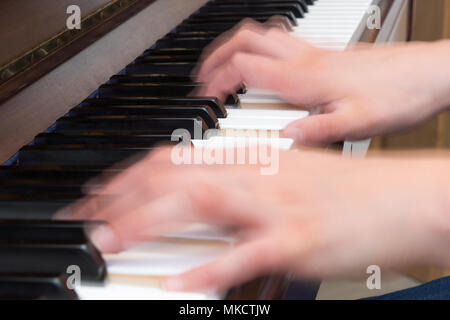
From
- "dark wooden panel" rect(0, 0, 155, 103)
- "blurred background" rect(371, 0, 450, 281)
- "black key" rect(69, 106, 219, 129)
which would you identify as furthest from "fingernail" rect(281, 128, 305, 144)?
"blurred background" rect(371, 0, 450, 281)

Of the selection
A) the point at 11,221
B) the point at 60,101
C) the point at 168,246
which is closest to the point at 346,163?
the point at 168,246

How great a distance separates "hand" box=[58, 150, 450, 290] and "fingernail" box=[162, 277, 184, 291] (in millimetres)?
35

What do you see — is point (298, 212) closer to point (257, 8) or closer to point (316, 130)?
point (316, 130)

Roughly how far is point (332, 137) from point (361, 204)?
225mm

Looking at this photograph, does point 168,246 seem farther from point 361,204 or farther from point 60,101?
point 60,101

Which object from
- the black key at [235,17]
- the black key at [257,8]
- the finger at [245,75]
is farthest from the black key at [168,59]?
the black key at [257,8]

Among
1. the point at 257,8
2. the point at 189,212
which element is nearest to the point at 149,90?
the point at 189,212

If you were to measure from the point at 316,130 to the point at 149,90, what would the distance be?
27 centimetres

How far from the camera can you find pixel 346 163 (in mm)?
482

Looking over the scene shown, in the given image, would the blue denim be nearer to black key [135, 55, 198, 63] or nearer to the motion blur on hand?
the motion blur on hand

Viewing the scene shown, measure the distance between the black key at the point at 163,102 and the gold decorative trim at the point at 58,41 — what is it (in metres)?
0.09

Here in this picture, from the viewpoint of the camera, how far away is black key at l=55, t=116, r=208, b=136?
2.15 feet

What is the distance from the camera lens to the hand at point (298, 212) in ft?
1.39
